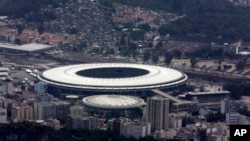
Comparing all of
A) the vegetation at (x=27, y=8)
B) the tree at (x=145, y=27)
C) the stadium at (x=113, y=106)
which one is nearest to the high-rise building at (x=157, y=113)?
the stadium at (x=113, y=106)

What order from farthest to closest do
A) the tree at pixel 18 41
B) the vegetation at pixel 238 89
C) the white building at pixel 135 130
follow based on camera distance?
the tree at pixel 18 41 → the vegetation at pixel 238 89 → the white building at pixel 135 130

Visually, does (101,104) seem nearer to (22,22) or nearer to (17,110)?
(17,110)

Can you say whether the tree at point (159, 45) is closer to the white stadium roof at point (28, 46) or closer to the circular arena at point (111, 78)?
the white stadium roof at point (28, 46)

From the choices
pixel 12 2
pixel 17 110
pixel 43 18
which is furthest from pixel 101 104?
pixel 12 2

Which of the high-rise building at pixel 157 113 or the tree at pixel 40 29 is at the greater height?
the tree at pixel 40 29

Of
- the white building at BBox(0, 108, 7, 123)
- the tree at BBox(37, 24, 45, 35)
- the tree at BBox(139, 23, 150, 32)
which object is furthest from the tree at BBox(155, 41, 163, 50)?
the white building at BBox(0, 108, 7, 123)

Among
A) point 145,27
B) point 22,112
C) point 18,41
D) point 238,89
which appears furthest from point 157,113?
point 145,27

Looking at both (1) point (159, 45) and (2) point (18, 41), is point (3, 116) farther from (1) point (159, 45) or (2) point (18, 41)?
(2) point (18, 41)

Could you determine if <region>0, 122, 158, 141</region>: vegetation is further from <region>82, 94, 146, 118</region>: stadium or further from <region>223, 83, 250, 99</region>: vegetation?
<region>223, 83, 250, 99</region>: vegetation
